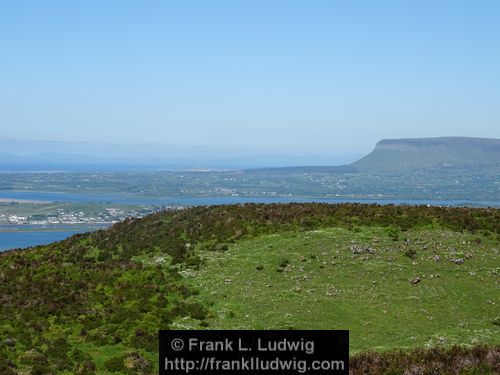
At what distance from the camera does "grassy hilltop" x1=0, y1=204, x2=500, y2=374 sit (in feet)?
72.4

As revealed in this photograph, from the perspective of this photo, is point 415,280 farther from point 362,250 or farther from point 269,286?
point 269,286

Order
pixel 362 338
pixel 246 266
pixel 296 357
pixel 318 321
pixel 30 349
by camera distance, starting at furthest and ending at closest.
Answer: pixel 246 266
pixel 318 321
pixel 362 338
pixel 30 349
pixel 296 357

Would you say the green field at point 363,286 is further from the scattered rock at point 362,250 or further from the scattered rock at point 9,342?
the scattered rock at point 9,342

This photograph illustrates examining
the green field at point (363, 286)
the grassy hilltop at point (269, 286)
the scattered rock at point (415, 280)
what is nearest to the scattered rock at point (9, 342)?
the grassy hilltop at point (269, 286)

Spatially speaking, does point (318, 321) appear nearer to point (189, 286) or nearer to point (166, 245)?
point (189, 286)

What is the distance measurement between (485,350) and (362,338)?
21.0 feet

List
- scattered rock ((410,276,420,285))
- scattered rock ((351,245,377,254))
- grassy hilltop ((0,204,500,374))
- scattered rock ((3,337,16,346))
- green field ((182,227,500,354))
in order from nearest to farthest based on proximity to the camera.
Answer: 1. grassy hilltop ((0,204,500,374))
2. scattered rock ((3,337,16,346))
3. green field ((182,227,500,354))
4. scattered rock ((410,276,420,285))
5. scattered rock ((351,245,377,254))

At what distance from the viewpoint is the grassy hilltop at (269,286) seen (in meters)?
22.1

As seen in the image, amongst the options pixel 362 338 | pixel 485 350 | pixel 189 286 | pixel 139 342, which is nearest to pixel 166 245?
pixel 189 286

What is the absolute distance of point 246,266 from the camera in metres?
32.2

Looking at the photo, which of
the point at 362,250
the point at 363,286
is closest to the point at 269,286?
the point at 363,286

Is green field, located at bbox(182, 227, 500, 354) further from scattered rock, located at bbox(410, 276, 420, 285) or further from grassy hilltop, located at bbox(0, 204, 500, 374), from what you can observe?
scattered rock, located at bbox(410, 276, 420, 285)

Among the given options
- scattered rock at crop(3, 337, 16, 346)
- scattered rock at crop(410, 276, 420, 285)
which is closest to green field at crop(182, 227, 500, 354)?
scattered rock at crop(410, 276, 420, 285)

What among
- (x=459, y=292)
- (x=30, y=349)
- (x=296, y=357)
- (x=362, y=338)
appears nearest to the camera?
(x=296, y=357)
